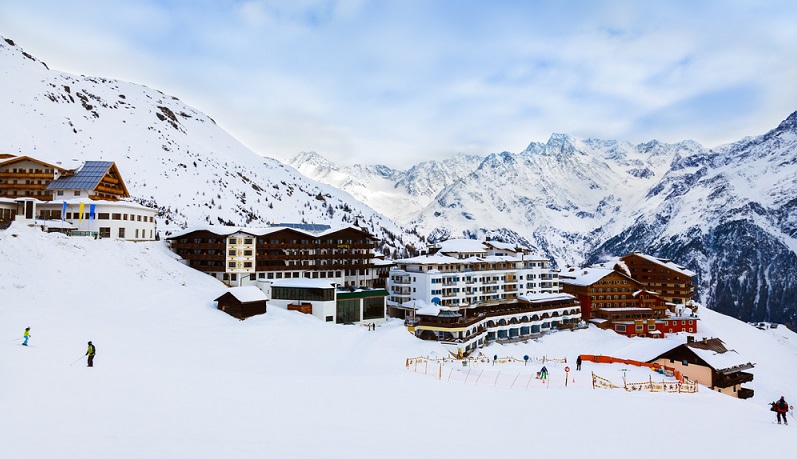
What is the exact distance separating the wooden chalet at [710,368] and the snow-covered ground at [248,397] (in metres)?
18.1

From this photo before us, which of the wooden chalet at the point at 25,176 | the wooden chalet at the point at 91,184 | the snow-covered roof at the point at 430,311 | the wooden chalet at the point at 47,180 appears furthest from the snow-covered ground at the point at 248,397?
the wooden chalet at the point at 25,176

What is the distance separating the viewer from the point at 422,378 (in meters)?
33.8

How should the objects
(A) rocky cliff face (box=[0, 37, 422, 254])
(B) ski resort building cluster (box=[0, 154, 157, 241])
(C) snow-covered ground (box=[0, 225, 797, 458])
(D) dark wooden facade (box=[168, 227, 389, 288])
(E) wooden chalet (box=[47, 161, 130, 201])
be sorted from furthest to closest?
(A) rocky cliff face (box=[0, 37, 422, 254])
(D) dark wooden facade (box=[168, 227, 389, 288])
(E) wooden chalet (box=[47, 161, 130, 201])
(B) ski resort building cluster (box=[0, 154, 157, 241])
(C) snow-covered ground (box=[0, 225, 797, 458])

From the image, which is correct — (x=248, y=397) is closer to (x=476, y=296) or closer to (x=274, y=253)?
(x=274, y=253)

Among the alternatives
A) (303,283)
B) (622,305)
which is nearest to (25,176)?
(303,283)

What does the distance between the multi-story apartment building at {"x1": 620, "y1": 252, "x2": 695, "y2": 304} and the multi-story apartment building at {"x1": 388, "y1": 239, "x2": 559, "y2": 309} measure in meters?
38.3

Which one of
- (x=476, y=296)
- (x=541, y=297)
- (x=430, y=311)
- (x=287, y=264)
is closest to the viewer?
(x=430, y=311)

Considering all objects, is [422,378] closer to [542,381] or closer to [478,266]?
[542,381]

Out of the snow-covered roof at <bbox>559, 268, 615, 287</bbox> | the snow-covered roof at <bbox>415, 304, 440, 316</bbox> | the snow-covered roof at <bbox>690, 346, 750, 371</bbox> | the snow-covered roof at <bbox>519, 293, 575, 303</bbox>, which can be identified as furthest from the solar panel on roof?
the snow-covered roof at <bbox>559, 268, 615, 287</bbox>

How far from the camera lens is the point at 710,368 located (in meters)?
62.9

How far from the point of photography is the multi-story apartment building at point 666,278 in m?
122

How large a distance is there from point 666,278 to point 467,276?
6814cm

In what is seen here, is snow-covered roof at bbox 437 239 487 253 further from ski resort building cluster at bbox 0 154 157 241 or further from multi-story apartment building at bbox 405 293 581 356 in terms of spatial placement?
ski resort building cluster at bbox 0 154 157 241

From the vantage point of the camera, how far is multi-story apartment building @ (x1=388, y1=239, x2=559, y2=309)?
272 feet
